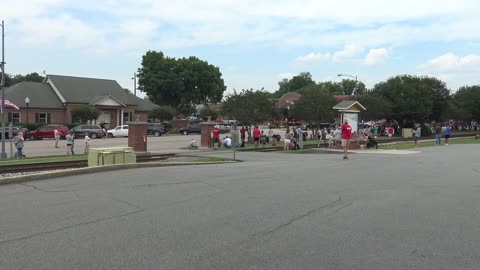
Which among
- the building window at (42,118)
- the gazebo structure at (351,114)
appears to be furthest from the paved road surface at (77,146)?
the building window at (42,118)

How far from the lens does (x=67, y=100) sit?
57.9 m

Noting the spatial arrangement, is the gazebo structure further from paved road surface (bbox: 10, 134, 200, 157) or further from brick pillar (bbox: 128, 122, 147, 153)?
brick pillar (bbox: 128, 122, 147, 153)

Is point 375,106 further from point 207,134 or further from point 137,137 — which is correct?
point 137,137

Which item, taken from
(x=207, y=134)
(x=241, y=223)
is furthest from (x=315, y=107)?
(x=241, y=223)

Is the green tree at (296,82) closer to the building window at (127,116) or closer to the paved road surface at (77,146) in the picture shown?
the building window at (127,116)

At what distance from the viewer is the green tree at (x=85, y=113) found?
55281 millimetres

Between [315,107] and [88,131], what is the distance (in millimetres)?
22009

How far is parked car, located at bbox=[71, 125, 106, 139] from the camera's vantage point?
4756 cm

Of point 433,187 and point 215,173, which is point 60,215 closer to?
point 215,173

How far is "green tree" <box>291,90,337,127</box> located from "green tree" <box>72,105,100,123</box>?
78.9 feet

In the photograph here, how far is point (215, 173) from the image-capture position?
14.2 m

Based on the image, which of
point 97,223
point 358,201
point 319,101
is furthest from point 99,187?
point 319,101

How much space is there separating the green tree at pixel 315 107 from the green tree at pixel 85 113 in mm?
24045

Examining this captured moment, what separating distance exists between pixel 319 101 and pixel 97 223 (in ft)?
129
